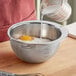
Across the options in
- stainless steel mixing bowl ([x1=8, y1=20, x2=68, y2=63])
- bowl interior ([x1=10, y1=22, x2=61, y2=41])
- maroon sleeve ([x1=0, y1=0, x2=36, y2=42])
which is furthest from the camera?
maroon sleeve ([x1=0, y1=0, x2=36, y2=42])

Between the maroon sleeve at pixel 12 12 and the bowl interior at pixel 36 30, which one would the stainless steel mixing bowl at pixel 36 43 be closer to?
the bowl interior at pixel 36 30

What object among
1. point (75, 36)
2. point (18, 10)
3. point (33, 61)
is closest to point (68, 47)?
point (75, 36)

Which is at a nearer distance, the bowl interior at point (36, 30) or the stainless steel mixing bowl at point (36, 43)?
the stainless steel mixing bowl at point (36, 43)

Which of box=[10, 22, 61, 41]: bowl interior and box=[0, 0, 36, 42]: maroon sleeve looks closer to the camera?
box=[10, 22, 61, 41]: bowl interior

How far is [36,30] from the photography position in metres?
0.95

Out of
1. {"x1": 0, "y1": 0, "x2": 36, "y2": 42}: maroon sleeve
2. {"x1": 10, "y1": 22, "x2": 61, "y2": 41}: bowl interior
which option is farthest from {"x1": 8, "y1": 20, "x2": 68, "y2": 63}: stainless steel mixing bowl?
{"x1": 0, "y1": 0, "x2": 36, "y2": 42}: maroon sleeve

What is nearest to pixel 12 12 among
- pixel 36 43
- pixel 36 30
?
pixel 36 30

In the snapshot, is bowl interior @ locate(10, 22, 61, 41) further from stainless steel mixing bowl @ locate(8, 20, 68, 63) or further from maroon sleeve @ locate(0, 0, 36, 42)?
maroon sleeve @ locate(0, 0, 36, 42)

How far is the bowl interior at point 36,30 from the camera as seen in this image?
0.92 metres

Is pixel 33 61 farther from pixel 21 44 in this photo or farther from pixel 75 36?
pixel 75 36

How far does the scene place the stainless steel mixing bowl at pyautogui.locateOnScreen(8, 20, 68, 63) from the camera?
780 millimetres

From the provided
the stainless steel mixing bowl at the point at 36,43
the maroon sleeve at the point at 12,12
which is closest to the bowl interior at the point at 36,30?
the stainless steel mixing bowl at the point at 36,43

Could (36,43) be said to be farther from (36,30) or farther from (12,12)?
(12,12)

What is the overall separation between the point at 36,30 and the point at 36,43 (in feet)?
0.62
